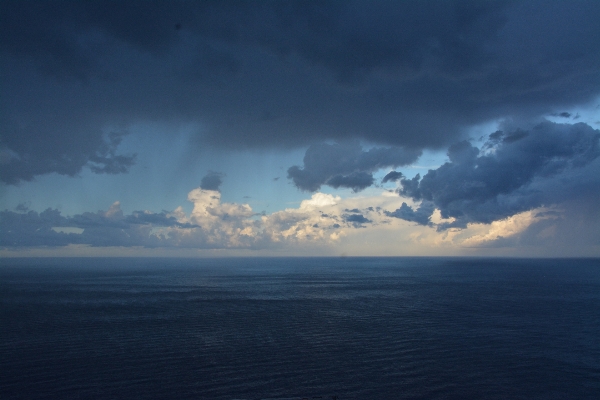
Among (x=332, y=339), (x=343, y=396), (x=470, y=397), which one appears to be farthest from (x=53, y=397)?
(x=470, y=397)

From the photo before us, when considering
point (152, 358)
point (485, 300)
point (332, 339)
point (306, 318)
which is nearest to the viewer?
point (152, 358)

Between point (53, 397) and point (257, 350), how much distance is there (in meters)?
21.4

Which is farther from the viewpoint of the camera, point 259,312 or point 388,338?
point 259,312

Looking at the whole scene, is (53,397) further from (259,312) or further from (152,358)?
(259,312)

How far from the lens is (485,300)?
91312 mm

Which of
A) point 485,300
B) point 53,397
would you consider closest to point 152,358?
point 53,397

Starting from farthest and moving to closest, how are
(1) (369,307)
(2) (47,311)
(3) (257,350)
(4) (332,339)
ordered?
1. (1) (369,307)
2. (2) (47,311)
3. (4) (332,339)
4. (3) (257,350)

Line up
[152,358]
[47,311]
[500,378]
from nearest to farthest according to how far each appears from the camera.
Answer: [500,378]
[152,358]
[47,311]

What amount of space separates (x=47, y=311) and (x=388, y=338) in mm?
65940

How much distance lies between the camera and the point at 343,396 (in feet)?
111

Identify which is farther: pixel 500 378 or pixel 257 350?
pixel 257 350

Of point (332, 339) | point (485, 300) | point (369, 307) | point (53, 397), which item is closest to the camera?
point (53, 397)

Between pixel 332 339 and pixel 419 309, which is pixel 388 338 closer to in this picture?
pixel 332 339

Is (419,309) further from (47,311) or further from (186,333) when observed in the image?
(47,311)
